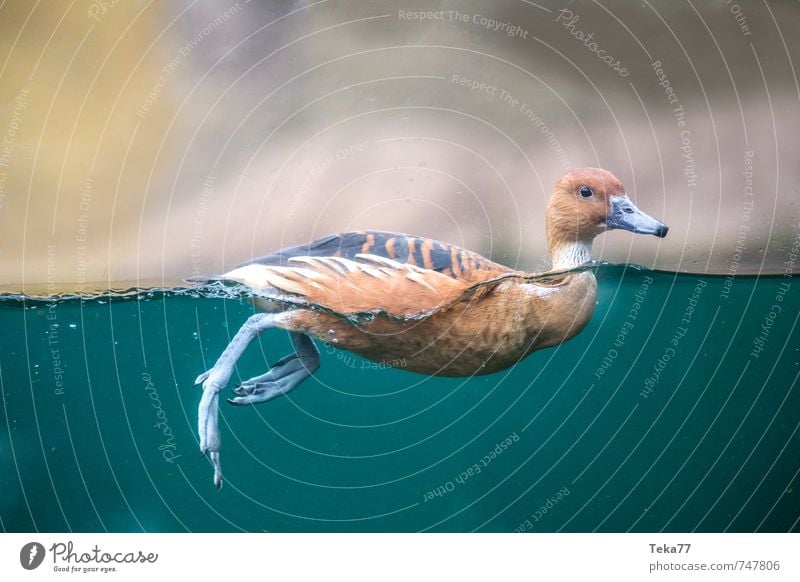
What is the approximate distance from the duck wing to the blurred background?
45 millimetres

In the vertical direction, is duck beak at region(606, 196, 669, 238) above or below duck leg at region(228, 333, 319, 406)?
above

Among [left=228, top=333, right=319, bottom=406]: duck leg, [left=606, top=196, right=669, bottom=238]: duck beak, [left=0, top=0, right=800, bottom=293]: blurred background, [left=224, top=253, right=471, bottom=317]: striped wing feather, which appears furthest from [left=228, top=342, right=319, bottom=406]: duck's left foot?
[left=606, top=196, right=669, bottom=238]: duck beak

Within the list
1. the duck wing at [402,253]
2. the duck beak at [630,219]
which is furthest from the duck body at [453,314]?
the duck beak at [630,219]

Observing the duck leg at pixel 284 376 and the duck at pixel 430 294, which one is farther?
the duck leg at pixel 284 376

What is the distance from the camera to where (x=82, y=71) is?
6.52ft

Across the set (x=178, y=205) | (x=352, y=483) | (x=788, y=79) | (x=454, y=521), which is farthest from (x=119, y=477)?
(x=788, y=79)

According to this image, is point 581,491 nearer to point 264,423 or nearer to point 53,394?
point 264,423

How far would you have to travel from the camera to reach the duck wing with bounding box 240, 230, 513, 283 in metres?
1.86

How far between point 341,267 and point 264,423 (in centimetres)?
51

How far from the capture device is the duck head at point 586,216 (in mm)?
1893
